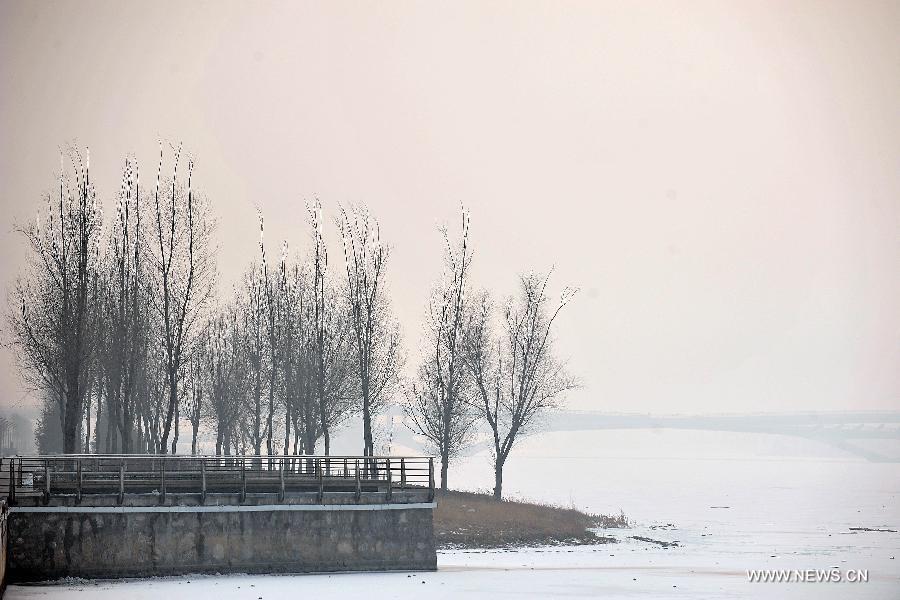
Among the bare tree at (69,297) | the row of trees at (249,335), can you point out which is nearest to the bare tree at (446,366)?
the row of trees at (249,335)

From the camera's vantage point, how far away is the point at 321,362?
6450 cm

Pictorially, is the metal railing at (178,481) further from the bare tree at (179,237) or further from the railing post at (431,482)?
the bare tree at (179,237)

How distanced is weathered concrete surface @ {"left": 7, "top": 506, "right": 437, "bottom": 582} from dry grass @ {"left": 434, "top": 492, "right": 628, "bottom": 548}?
11.4 m

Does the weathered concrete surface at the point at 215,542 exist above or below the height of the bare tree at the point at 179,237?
below

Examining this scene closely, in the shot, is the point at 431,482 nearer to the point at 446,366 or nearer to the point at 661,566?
the point at 661,566

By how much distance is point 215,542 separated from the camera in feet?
128

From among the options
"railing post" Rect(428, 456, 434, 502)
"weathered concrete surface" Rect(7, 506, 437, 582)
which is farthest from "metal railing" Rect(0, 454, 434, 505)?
"weathered concrete surface" Rect(7, 506, 437, 582)

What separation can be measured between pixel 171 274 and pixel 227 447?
84.1ft

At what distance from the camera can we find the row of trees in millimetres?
57156

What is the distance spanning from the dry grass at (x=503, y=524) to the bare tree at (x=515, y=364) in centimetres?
646

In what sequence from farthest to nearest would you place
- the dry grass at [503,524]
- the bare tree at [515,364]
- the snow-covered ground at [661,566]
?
the bare tree at [515,364], the dry grass at [503,524], the snow-covered ground at [661,566]

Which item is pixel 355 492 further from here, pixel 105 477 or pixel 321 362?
pixel 321 362

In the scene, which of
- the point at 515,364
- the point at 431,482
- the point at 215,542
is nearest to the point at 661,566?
the point at 431,482

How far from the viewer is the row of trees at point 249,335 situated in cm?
5716
